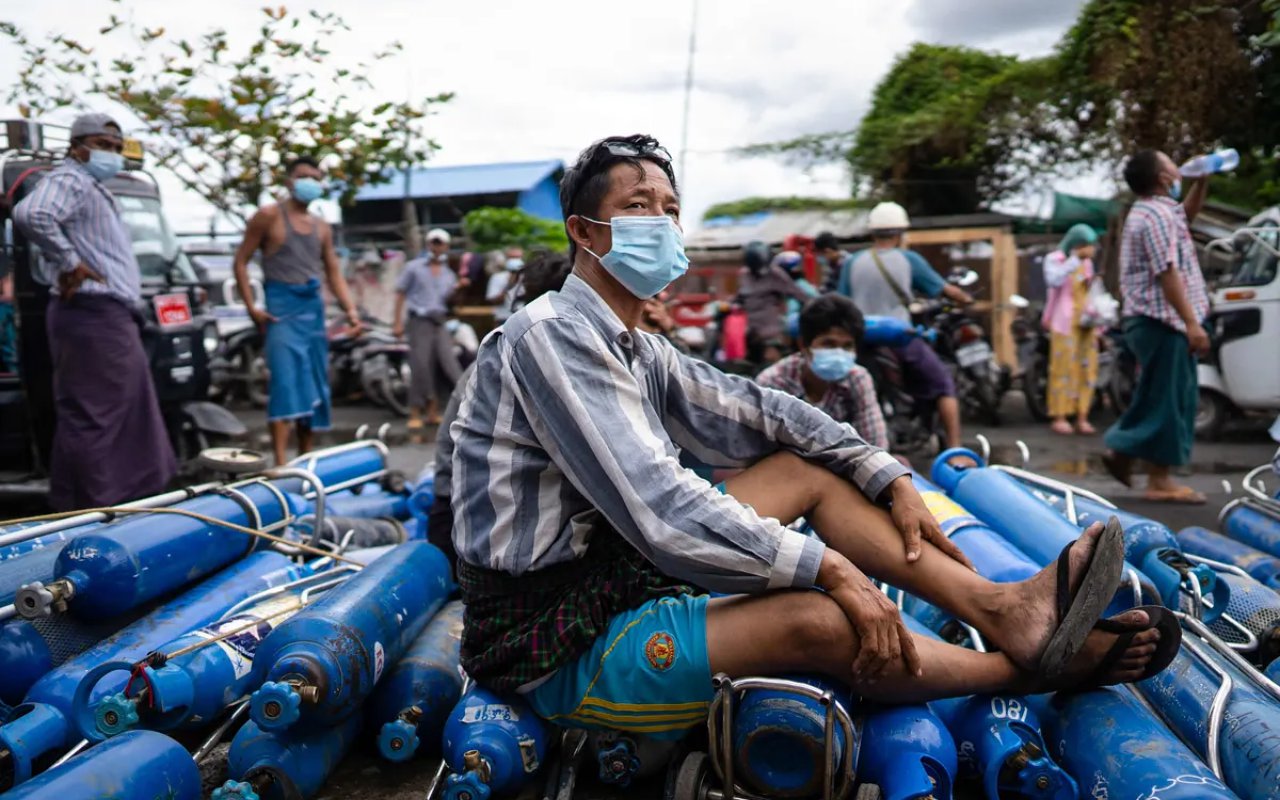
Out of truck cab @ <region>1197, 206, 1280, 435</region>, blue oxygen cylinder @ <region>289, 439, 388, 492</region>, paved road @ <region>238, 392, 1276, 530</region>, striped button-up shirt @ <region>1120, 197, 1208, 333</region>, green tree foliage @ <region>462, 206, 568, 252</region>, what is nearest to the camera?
blue oxygen cylinder @ <region>289, 439, 388, 492</region>

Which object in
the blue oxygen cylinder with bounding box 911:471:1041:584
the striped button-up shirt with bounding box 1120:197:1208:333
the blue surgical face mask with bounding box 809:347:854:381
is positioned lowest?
the blue oxygen cylinder with bounding box 911:471:1041:584

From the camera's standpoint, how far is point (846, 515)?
2.51 meters

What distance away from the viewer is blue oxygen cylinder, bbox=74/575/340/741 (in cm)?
216

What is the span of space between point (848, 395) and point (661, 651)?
8.38ft

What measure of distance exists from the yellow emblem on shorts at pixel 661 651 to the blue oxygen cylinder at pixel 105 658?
49.9 inches

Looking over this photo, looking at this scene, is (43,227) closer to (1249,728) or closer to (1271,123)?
(1249,728)

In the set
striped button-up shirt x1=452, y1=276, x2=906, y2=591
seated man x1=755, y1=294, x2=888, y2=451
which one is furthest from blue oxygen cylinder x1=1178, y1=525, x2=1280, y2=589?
striped button-up shirt x1=452, y1=276, x2=906, y2=591

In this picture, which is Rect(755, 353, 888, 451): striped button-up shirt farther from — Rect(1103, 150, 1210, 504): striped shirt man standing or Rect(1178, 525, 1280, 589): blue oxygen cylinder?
Rect(1103, 150, 1210, 504): striped shirt man standing

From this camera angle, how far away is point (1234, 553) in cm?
352

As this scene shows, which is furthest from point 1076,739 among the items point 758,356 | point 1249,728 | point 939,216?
point 939,216

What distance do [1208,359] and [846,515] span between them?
275 inches

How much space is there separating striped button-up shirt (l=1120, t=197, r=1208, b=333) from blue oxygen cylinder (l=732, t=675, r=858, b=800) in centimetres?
397

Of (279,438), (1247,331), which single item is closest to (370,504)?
(279,438)

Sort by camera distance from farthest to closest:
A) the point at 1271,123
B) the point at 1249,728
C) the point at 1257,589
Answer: the point at 1271,123, the point at 1257,589, the point at 1249,728
